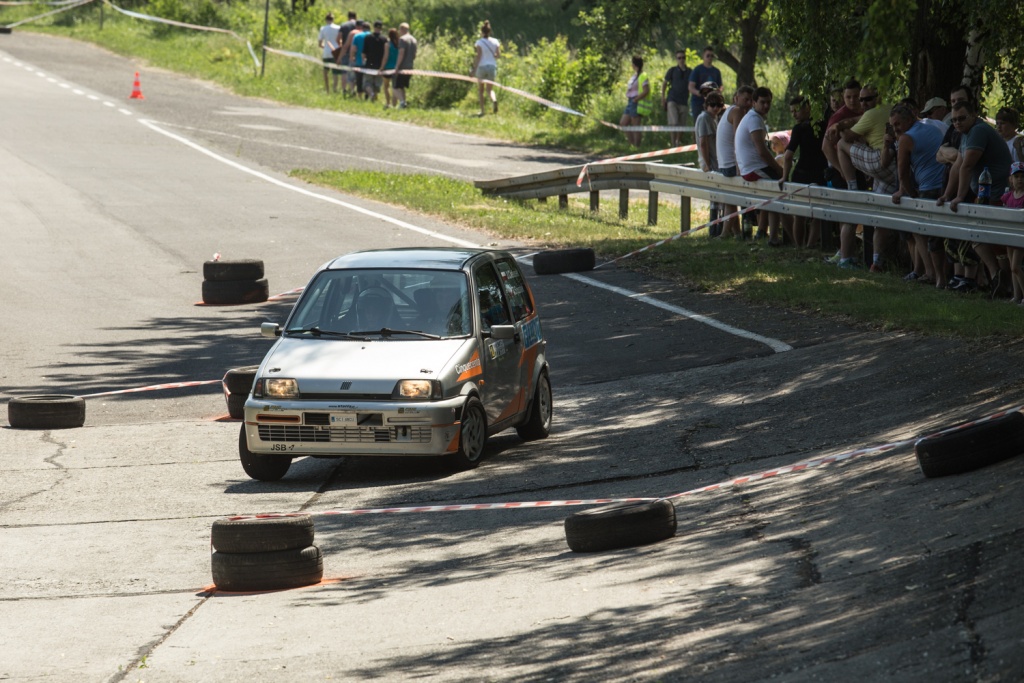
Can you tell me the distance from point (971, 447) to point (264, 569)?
162 inches

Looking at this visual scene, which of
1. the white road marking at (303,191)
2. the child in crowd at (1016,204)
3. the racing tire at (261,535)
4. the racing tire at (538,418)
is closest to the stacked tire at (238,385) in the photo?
the racing tire at (538,418)

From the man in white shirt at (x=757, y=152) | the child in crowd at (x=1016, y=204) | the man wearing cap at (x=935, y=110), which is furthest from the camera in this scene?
the man in white shirt at (x=757, y=152)

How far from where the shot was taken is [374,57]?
38750 mm

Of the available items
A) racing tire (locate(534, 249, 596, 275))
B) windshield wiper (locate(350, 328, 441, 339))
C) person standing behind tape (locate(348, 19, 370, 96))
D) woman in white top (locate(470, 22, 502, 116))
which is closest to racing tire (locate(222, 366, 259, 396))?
windshield wiper (locate(350, 328, 441, 339))

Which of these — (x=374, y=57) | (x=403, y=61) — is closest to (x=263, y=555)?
(x=403, y=61)

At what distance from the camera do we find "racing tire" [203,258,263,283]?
18.1m

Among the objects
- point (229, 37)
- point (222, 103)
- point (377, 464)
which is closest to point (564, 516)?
point (377, 464)

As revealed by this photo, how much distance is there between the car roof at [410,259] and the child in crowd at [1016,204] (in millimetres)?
5402

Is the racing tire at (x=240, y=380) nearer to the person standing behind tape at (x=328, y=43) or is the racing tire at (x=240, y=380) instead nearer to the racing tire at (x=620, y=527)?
the racing tire at (x=620, y=527)

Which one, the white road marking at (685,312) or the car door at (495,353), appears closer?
the car door at (495,353)

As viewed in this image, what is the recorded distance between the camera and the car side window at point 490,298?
11297 mm

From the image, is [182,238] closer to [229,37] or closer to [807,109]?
[807,109]

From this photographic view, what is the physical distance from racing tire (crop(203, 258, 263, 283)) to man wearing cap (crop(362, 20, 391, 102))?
66.7 ft

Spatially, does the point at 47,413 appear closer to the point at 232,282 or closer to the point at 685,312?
the point at 232,282
